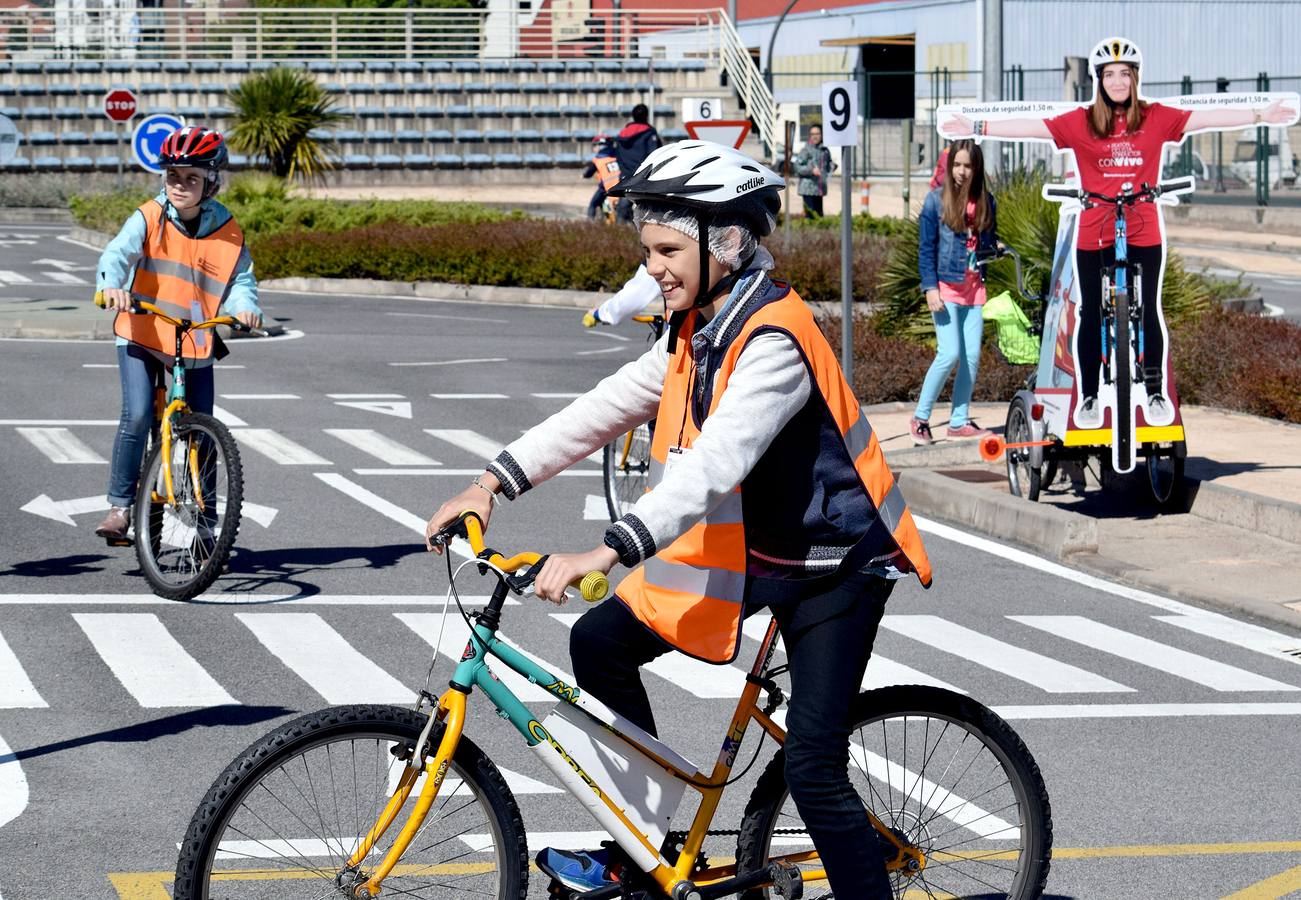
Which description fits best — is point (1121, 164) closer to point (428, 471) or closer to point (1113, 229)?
point (1113, 229)

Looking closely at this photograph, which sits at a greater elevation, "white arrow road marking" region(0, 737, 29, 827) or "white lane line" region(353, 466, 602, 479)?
"white lane line" region(353, 466, 602, 479)

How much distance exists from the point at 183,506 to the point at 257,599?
0.53 meters

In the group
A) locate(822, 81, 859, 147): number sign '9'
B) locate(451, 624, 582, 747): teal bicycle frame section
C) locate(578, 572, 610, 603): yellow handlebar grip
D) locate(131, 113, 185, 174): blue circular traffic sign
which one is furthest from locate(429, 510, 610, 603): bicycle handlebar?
locate(131, 113, 185, 174): blue circular traffic sign

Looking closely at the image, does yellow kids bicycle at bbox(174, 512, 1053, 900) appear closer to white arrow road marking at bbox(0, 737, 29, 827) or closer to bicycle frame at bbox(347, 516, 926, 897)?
bicycle frame at bbox(347, 516, 926, 897)

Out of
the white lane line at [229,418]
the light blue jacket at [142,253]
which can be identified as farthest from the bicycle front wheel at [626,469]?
the white lane line at [229,418]

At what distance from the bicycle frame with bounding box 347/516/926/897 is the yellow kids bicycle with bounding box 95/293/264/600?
4952 mm

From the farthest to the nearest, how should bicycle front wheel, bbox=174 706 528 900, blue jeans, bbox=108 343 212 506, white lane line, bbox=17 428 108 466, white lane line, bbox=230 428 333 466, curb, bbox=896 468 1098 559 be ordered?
1. white lane line, bbox=230 428 333 466
2. white lane line, bbox=17 428 108 466
3. curb, bbox=896 468 1098 559
4. blue jeans, bbox=108 343 212 506
5. bicycle front wheel, bbox=174 706 528 900

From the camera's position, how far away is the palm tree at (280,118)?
44281mm

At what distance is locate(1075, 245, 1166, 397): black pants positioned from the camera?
10.9 meters

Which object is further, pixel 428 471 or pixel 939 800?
pixel 428 471

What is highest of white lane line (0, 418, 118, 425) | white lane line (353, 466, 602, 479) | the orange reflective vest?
A: the orange reflective vest

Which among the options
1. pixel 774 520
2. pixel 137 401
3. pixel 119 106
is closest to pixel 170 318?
pixel 137 401

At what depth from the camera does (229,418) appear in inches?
590

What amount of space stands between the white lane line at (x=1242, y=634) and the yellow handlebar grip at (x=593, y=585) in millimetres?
5212
